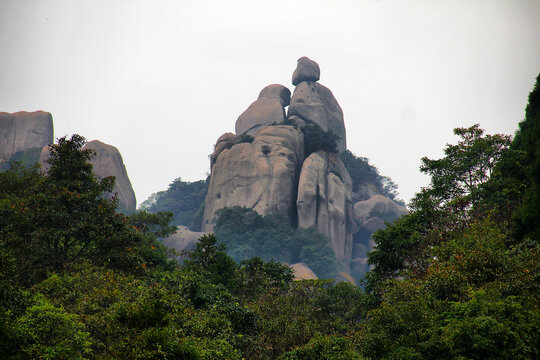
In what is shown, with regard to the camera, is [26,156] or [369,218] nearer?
[26,156]

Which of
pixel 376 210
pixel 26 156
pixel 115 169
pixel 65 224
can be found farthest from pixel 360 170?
pixel 65 224

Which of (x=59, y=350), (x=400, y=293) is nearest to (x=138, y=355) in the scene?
(x=59, y=350)

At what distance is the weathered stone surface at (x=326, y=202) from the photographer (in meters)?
50.8

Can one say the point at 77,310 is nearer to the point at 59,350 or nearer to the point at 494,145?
the point at 59,350

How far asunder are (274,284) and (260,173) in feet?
102

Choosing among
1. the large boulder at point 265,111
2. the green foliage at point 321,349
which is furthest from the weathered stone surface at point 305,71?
the green foliage at point 321,349

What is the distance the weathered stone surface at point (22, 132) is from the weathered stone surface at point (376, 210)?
1814 inches

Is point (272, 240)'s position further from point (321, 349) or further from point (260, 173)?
point (321, 349)

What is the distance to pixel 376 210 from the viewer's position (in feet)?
211

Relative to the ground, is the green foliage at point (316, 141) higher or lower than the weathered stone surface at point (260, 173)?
higher

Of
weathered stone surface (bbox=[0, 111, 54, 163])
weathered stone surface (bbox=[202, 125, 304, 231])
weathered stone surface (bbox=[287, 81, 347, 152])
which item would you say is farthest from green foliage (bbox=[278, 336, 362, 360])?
weathered stone surface (bbox=[0, 111, 54, 163])

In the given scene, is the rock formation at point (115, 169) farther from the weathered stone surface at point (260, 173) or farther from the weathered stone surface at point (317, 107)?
the weathered stone surface at point (317, 107)

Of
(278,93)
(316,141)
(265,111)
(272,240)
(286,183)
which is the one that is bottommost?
(272,240)

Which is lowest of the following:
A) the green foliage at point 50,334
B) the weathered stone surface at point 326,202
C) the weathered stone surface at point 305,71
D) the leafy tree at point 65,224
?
the green foliage at point 50,334
